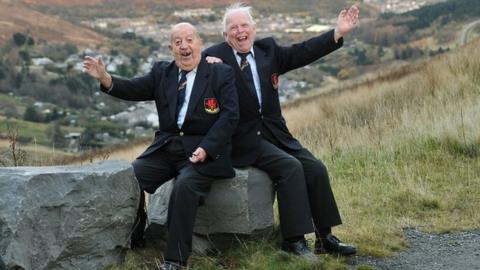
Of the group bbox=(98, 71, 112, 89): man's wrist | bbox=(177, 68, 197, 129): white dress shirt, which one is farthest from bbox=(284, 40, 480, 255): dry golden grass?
bbox=(98, 71, 112, 89): man's wrist

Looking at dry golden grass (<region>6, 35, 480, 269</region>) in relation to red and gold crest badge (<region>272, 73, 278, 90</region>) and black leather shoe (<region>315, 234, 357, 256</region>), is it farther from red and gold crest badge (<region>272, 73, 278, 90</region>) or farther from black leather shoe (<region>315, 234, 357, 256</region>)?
red and gold crest badge (<region>272, 73, 278, 90</region>)

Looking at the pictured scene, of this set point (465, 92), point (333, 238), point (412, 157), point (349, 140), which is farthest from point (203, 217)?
point (465, 92)

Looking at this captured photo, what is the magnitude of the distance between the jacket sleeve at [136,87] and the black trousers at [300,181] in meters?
0.93

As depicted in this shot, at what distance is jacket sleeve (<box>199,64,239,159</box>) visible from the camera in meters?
5.19

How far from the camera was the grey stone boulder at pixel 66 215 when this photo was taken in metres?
4.70

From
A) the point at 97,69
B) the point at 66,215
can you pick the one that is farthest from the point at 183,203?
the point at 97,69

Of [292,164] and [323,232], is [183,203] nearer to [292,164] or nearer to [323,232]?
[292,164]

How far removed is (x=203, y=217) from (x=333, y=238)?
3.31 feet

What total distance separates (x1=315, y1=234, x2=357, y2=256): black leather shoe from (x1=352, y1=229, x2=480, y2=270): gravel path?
0.29ft

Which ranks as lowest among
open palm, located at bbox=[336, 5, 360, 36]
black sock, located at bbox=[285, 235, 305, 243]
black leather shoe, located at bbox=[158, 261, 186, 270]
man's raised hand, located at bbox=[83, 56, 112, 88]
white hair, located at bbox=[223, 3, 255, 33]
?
black sock, located at bbox=[285, 235, 305, 243]

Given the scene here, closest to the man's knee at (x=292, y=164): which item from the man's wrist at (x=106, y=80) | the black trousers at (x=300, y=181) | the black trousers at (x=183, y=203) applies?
the black trousers at (x=300, y=181)

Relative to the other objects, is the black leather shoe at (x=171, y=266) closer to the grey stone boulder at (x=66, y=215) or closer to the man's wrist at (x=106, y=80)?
the grey stone boulder at (x=66, y=215)

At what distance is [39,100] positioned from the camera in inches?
2682

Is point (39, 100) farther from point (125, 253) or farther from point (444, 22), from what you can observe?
point (125, 253)
